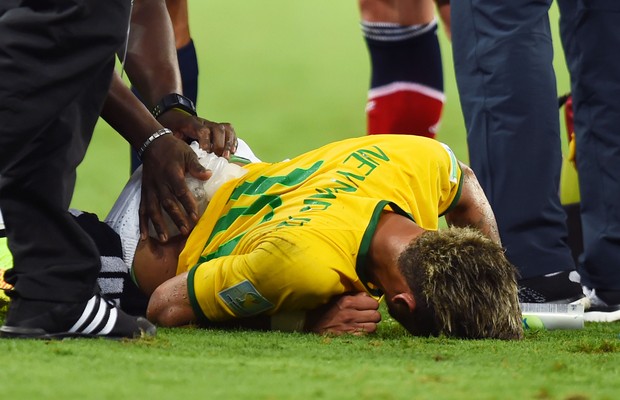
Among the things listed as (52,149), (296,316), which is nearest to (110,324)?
(52,149)

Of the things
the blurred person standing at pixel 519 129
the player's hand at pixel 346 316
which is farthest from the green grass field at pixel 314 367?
the blurred person standing at pixel 519 129

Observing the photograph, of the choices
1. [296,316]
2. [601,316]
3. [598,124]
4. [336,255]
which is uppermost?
[598,124]

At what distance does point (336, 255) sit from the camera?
1959mm

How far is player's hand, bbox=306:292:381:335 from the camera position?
1991 mm

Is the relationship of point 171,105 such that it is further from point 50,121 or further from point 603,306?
point 603,306

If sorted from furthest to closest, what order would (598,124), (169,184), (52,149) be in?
(598,124) → (169,184) → (52,149)

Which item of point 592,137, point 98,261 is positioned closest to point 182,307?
point 98,261

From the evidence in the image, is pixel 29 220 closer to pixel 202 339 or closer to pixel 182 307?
pixel 202 339

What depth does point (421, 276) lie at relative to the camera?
194 centimetres

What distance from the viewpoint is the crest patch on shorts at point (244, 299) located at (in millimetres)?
1967

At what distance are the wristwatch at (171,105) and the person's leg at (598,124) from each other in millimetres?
844

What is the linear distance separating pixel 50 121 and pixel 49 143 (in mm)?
31

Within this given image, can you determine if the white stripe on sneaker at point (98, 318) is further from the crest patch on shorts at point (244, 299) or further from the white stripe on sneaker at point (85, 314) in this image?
the crest patch on shorts at point (244, 299)

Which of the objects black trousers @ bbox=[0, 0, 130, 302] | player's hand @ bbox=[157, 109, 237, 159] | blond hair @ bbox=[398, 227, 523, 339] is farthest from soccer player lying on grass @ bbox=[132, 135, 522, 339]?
black trousers @ bbox=[0, 0, 130, 302]
